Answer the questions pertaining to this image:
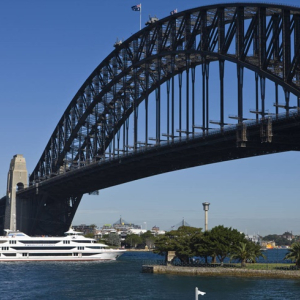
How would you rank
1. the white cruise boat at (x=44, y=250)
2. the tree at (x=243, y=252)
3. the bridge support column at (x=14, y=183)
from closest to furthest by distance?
1. the tree at (x=243, y=252)
2. the white cruise boat at (x=44, y=250)
3. the bridge support column at (x=14, y=183)

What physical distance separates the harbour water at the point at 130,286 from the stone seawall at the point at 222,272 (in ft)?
7.73

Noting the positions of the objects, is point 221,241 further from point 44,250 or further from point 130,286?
point 44,250

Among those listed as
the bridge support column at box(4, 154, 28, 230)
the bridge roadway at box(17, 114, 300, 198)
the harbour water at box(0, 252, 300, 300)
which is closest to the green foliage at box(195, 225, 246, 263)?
the harbour water at box(0, 252, 300, 300)

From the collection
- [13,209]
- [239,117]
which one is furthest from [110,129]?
[239,117]

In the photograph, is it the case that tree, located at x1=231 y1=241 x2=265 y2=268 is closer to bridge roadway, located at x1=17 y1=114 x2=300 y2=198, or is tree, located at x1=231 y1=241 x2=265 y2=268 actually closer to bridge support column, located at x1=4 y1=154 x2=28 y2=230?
bridge roadway, located at x1=17 y1=114 x2=300 y2=198

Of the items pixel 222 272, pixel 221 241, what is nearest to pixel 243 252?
pixel 221 241

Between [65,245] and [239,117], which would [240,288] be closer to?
[239,117]

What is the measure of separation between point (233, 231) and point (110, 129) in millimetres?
48953

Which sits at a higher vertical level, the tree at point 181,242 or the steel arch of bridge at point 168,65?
the steel arch of bridge at point 168,65

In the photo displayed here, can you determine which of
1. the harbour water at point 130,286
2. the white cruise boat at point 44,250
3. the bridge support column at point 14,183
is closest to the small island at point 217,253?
the harbour water at point 130,286

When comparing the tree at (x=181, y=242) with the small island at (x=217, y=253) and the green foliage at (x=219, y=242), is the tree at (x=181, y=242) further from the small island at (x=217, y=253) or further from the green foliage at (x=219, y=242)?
the green foliage at (x=219, y=242)

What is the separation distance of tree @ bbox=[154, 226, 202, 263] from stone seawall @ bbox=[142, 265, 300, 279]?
6110mm

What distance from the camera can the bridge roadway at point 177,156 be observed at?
8356 cm

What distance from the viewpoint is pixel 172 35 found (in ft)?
356
